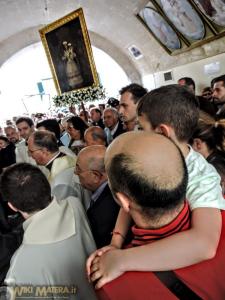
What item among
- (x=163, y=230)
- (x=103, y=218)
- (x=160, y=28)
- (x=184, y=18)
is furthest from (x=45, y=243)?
(x=160, y=28)

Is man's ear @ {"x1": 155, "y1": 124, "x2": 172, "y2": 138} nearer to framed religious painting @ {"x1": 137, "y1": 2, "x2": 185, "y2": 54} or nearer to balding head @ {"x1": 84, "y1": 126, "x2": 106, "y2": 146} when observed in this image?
balding head @ {"x1": 84, "y1": 126, "x2": 106, "y2": 146}

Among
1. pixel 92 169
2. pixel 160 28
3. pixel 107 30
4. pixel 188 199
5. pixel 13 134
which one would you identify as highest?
pixel 107 30

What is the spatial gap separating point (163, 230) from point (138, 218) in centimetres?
9

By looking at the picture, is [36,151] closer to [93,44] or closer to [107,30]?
[107,30]

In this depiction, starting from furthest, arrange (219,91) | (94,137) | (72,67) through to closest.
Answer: (72,67), (219,91), (94,137)

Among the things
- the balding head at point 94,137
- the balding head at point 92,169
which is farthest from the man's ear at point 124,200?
the balding head at point 94,137

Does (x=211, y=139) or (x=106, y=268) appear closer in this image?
(x=106, y=268)

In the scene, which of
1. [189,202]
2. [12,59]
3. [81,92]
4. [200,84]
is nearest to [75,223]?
[189,202]

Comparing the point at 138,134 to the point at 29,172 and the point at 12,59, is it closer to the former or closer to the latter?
the point at 29,172

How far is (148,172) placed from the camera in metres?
0.92

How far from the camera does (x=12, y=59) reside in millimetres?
13227

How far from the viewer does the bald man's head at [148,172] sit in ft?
3.05

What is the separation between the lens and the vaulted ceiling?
969 centimetres

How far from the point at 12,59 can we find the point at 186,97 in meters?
13.1
